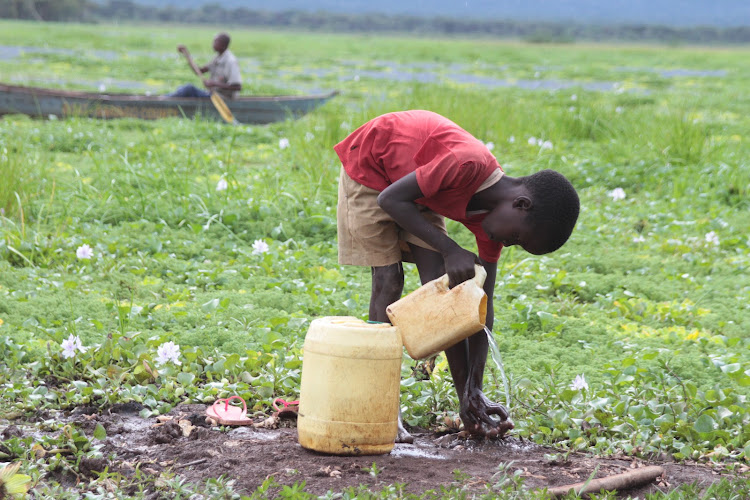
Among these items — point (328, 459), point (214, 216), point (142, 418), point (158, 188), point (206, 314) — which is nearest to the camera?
point (328, 459)

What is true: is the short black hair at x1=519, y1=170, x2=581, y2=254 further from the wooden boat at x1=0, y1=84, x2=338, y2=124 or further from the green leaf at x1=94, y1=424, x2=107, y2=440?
the wooden boat at x1=0, y1=84, x2=338, y2=124

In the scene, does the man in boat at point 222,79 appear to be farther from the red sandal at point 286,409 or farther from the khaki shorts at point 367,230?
the red sandal at point 286,409

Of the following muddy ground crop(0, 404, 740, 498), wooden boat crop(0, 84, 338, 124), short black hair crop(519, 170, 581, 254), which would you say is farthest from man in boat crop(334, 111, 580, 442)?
wooden boat crop(0, 84, 338, 124)

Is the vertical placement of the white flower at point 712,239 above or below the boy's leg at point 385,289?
below

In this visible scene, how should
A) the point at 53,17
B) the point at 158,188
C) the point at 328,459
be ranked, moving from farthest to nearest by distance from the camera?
the point at 53,17 < the point at 158,188 < the point at 328,459

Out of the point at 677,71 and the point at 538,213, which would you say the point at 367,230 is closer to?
the point at 538,213

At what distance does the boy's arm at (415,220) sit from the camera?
290 centimetres

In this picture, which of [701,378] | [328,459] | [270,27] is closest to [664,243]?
[701,378]

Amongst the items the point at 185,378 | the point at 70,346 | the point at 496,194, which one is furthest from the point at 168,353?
the point at 496,194

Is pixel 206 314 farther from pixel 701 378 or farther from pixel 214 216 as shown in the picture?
pixel 701 378

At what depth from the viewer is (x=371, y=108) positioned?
336 inches

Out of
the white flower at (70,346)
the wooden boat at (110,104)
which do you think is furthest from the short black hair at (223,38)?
the white flower at (70,346)

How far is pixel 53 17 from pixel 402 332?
5132cm

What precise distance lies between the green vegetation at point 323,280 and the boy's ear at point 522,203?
2.88ft
